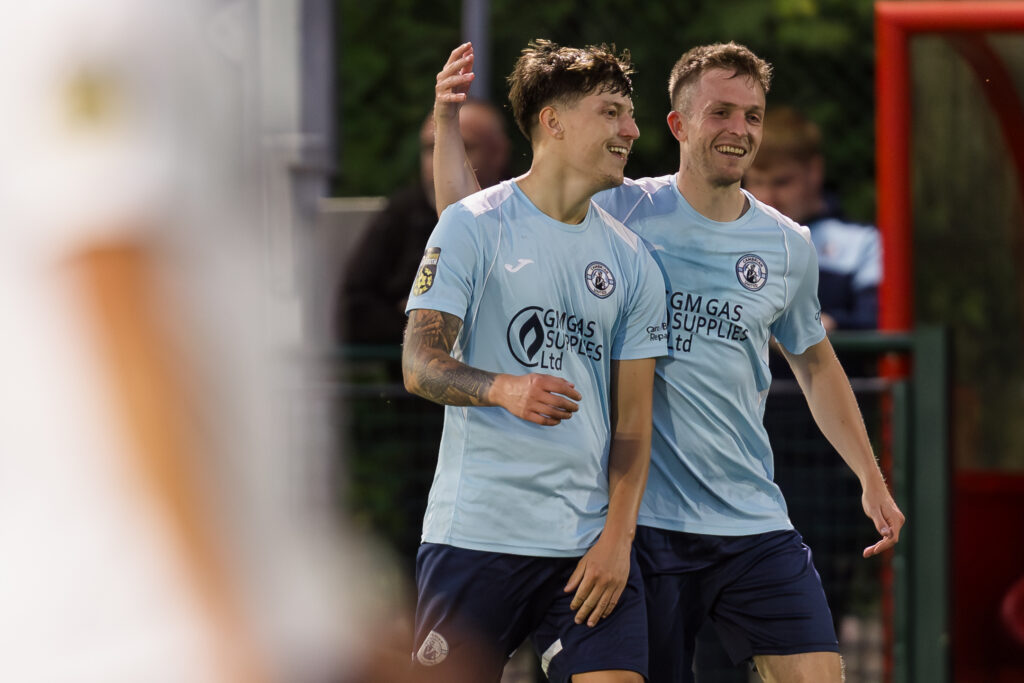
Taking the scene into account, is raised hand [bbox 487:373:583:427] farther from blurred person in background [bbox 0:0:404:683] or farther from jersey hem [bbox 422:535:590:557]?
blurred person in background [bbox 0:0:404:683]

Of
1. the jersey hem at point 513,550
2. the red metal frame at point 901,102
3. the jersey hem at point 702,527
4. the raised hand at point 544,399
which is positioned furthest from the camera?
the red metal frame at point 901,102

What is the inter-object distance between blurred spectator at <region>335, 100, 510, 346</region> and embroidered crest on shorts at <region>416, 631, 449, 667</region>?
1900 millimetres

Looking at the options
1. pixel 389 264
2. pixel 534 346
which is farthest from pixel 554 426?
pixel 389 264

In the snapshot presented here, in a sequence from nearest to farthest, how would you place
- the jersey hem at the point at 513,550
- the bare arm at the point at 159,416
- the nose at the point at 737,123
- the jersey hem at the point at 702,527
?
the bare arm at the point at 159,416 < the jersey hem at the point at 513,550 < the nose at the point at 737,123 < the jersey hem at the point at 702,527

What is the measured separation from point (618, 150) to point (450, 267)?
1.35ft

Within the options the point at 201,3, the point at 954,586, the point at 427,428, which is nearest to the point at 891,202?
the point at 954,586

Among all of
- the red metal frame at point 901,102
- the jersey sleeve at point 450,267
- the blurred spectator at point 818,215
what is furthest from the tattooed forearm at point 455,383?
the red metal frame at point 901,102

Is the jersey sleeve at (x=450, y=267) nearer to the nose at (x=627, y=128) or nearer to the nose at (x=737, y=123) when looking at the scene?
the nose at (x=627, y=128)

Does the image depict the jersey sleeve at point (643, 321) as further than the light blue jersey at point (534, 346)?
Yes

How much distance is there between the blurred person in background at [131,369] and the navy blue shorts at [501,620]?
6.71 ft

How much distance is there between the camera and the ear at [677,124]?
327cm

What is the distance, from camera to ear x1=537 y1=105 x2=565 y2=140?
3000mm

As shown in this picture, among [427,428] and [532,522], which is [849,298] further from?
[532,522]

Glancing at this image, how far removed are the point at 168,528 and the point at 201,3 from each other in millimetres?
345
